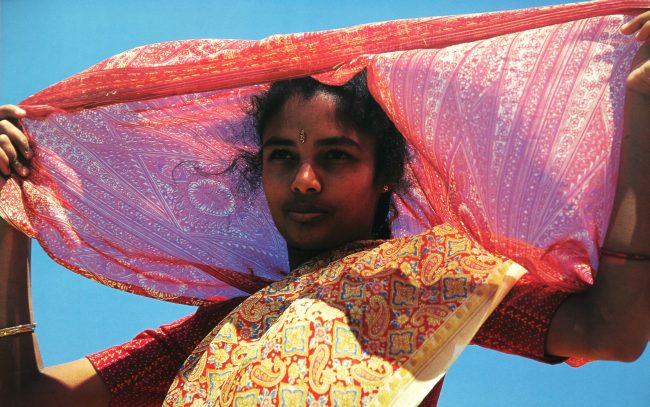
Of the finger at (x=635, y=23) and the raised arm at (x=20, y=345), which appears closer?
the finger at (x=635, y=23)

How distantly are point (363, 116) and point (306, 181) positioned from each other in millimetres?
184

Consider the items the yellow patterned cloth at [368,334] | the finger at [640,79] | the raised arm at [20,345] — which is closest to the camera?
the finger at [640,79]

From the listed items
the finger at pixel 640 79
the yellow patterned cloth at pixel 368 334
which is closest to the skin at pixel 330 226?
the finger at pixel 640 79

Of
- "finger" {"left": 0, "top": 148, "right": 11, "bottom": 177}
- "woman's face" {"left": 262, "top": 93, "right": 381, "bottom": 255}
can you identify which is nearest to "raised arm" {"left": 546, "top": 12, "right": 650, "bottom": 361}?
"woman's face" {"left": 262, "top": 93, "right": 381, "bottom": 255}

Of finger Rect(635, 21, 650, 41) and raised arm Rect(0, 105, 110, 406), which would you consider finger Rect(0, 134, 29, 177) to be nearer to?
raised arm Rect(0, 105, 110, 406)

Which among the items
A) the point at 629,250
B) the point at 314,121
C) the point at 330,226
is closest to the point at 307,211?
the point at 330,226

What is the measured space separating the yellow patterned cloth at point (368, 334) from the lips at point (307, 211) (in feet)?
0.41

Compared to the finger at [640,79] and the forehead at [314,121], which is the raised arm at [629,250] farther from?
the forehead at [314,121]

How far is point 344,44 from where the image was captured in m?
1.38

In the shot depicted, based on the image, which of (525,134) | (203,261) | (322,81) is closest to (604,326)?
(525,134)

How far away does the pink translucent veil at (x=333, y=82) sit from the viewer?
3.69ft

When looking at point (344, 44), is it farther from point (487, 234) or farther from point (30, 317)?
point (30, 317)

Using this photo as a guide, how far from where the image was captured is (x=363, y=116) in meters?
1.45

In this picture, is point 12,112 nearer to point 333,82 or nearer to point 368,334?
point 333,82
